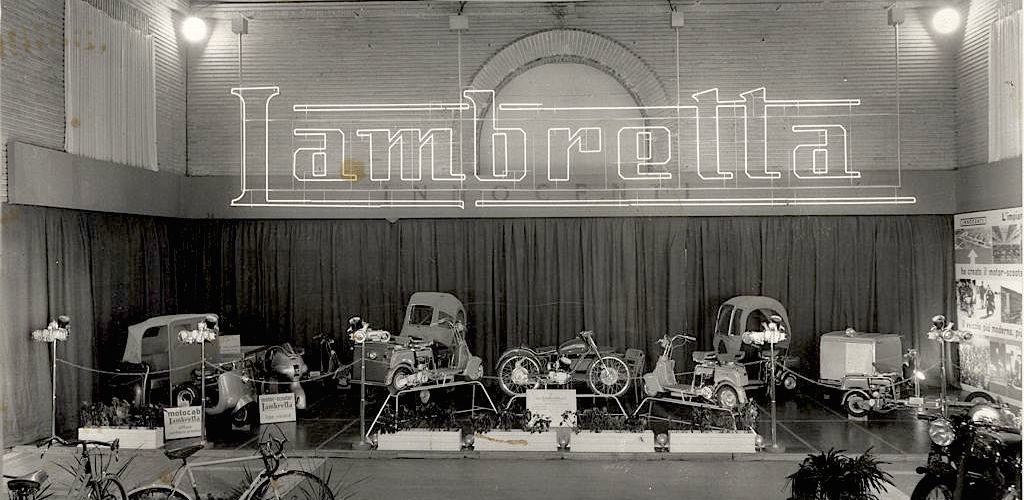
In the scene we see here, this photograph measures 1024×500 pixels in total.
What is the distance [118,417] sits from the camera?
390 inches

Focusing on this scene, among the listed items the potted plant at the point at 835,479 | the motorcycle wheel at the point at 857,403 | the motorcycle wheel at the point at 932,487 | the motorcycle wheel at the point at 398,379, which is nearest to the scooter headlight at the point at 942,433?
the motorcycle wheel at the point at 932,487

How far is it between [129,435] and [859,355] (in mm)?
10990

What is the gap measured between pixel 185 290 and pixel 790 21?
12.7 m

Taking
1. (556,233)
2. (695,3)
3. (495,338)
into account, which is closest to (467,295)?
(495,338)

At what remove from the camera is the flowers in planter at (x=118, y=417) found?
387 inches

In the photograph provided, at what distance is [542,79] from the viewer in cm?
1416

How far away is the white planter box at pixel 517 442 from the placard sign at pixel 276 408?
3368 millimetres

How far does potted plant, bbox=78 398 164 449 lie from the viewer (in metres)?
9.62

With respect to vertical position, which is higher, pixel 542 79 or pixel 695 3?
pixel 695 3

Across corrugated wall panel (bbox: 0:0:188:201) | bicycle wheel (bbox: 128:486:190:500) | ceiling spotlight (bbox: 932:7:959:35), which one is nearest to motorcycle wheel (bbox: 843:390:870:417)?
ceiling spotlight (bbox: 932:7:959:35)

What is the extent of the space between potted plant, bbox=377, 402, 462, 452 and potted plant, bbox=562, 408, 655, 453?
1539 millimetres

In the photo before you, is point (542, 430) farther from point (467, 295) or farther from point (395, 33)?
point (395, 33)

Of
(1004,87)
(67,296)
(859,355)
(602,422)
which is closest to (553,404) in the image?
(602,422)

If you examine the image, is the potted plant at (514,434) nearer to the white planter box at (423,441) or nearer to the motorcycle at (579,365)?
the white planter box at (423,441)
